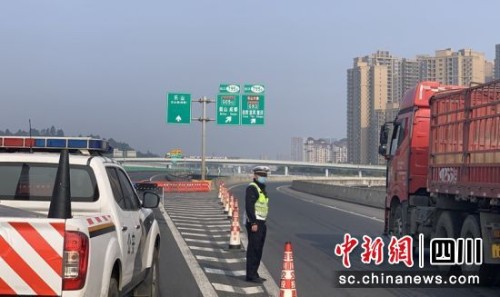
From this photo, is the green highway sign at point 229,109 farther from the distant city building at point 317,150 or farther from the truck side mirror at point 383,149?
the distant city building at point 317,150

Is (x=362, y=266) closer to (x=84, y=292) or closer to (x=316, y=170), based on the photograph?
(x=84, y=292)

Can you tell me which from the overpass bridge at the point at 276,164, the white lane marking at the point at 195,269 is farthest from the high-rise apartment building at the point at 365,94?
the overpass bridge at the point at 276,164

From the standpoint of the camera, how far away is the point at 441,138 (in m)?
11.9

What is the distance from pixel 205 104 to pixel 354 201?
14107 millimetres

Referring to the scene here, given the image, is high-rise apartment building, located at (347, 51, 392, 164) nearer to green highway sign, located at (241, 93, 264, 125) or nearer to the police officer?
green highway sign, located at (241, 93, 264, 125)

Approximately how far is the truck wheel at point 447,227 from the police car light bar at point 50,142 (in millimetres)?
6608

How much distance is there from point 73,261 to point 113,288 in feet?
3.88

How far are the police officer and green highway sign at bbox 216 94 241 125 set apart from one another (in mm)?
35192

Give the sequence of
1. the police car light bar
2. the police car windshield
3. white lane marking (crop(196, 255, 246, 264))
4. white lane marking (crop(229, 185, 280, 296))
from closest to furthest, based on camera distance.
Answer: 1. the police car windshield
2. the police car light bar
3. white lane marking (crop(229, 185, 280, 296))
4. white lane marking (crop(196, 255, 246, 264))

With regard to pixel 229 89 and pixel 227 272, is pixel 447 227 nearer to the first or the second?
pixel 227 272

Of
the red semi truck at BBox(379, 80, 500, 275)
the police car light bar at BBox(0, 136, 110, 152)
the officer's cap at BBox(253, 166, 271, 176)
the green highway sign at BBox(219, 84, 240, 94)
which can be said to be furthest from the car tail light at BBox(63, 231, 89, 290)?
the green highway sign at BBox(219, 84, 240, 94)

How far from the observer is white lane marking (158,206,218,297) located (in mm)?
9839

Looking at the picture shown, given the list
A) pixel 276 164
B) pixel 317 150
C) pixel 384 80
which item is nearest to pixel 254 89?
pixel 384 80

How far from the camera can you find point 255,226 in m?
10.5
